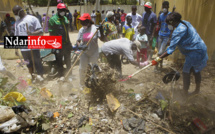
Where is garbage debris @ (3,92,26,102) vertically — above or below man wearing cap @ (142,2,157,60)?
below

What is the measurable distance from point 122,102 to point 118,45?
1.30 meters

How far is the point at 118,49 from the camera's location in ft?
11.6

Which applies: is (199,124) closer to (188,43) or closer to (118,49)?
(188,43)

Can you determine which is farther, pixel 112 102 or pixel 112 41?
pixel 112 41

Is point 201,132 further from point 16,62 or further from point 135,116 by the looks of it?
point 16,62

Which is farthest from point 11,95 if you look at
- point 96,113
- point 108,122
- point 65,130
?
point 108,122

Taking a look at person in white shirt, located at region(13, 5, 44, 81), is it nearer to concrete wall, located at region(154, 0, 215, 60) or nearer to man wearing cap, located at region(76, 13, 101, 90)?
man wearing cap, located at region(76, 13, 101, 90)

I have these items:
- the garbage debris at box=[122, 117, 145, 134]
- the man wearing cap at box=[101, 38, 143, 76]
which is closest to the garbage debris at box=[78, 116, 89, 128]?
the garbage debris at box=[122, 117, 145, 134]

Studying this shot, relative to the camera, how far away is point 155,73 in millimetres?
4824

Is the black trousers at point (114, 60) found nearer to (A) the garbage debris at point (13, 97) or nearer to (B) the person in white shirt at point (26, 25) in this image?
(B) the person in white shirt at point (26, 25)

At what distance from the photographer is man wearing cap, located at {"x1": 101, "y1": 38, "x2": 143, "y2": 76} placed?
10.9ft

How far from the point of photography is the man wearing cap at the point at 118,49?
3.31 meters

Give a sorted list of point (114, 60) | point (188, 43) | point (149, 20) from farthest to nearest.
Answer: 1. point (149, 20)
2. point (114, 60)
3. point (188, 43)

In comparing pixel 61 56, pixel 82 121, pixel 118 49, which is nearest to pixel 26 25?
pixel 61 56
